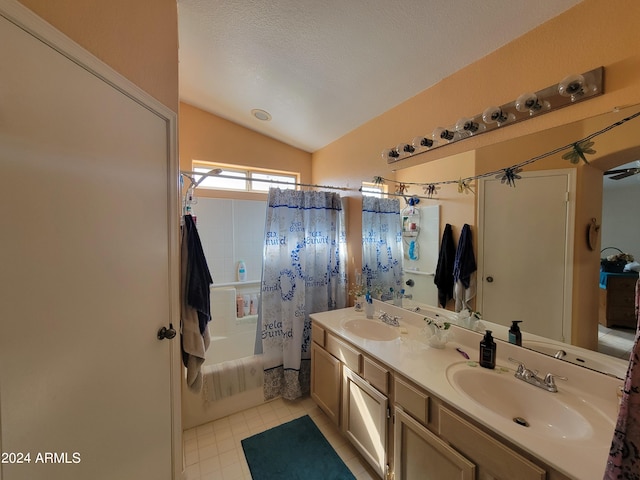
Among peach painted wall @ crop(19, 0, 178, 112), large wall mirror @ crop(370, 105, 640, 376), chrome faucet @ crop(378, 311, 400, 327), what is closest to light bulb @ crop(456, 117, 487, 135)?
large wall mirror @ crop(370, 105, 640, 376)

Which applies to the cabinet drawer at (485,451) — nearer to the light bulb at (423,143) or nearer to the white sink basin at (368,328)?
the white sink basin at (368,328)

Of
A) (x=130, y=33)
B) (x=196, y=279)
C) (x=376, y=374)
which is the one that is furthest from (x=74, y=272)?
(x=376, y=374)

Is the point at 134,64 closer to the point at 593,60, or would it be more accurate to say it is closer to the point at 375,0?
the point at 375,0

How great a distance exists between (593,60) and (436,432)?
1716 millimetres

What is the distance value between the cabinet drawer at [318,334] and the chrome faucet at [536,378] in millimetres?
1188

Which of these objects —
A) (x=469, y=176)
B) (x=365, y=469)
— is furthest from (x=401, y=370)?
(x=469, y=176)

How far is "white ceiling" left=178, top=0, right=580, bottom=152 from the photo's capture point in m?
1.18

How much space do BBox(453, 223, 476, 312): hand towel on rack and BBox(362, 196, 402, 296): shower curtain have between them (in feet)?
1.57

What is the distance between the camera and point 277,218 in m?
2.21

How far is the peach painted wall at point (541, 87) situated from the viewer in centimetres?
96

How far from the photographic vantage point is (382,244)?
7.25 ft

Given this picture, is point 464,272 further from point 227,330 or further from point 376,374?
point 227,330

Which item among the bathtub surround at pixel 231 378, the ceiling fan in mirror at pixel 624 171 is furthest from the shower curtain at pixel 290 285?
the ceiling fan in mirror at pixel 624 171

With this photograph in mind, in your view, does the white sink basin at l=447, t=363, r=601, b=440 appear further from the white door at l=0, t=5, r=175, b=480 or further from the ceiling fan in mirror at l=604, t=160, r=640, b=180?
the white door at l=0, t=5, r=175, b=480
